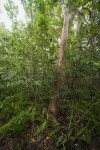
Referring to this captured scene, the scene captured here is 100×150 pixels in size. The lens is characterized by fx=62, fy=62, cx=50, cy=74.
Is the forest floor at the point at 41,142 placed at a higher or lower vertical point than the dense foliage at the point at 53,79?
lower

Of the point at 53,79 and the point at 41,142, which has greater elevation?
the point at 53,79

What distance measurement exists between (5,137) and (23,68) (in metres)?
2.03

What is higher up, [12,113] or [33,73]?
[33,73]

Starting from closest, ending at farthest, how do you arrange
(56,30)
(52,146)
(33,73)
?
(52,146) → (33,73) → (56,30)

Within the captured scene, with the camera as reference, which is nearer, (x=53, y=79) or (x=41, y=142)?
(x=41, y=142)

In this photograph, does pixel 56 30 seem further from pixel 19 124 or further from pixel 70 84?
pixel 19 124

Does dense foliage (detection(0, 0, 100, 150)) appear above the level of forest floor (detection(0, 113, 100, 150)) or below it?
above

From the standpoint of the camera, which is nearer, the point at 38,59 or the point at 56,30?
the point at 38,59

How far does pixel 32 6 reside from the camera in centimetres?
655

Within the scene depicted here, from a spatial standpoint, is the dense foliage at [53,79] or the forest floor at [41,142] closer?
the forest floor at [41,142]

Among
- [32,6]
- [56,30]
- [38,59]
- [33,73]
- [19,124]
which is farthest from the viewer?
[32,6]

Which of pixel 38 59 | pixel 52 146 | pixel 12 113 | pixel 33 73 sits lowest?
pixel 52 146

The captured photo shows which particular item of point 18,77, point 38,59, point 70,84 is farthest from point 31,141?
point 38,59

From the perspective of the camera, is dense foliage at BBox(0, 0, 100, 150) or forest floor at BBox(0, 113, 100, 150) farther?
dense foliage at BBox(0, 0, 100, 150)
